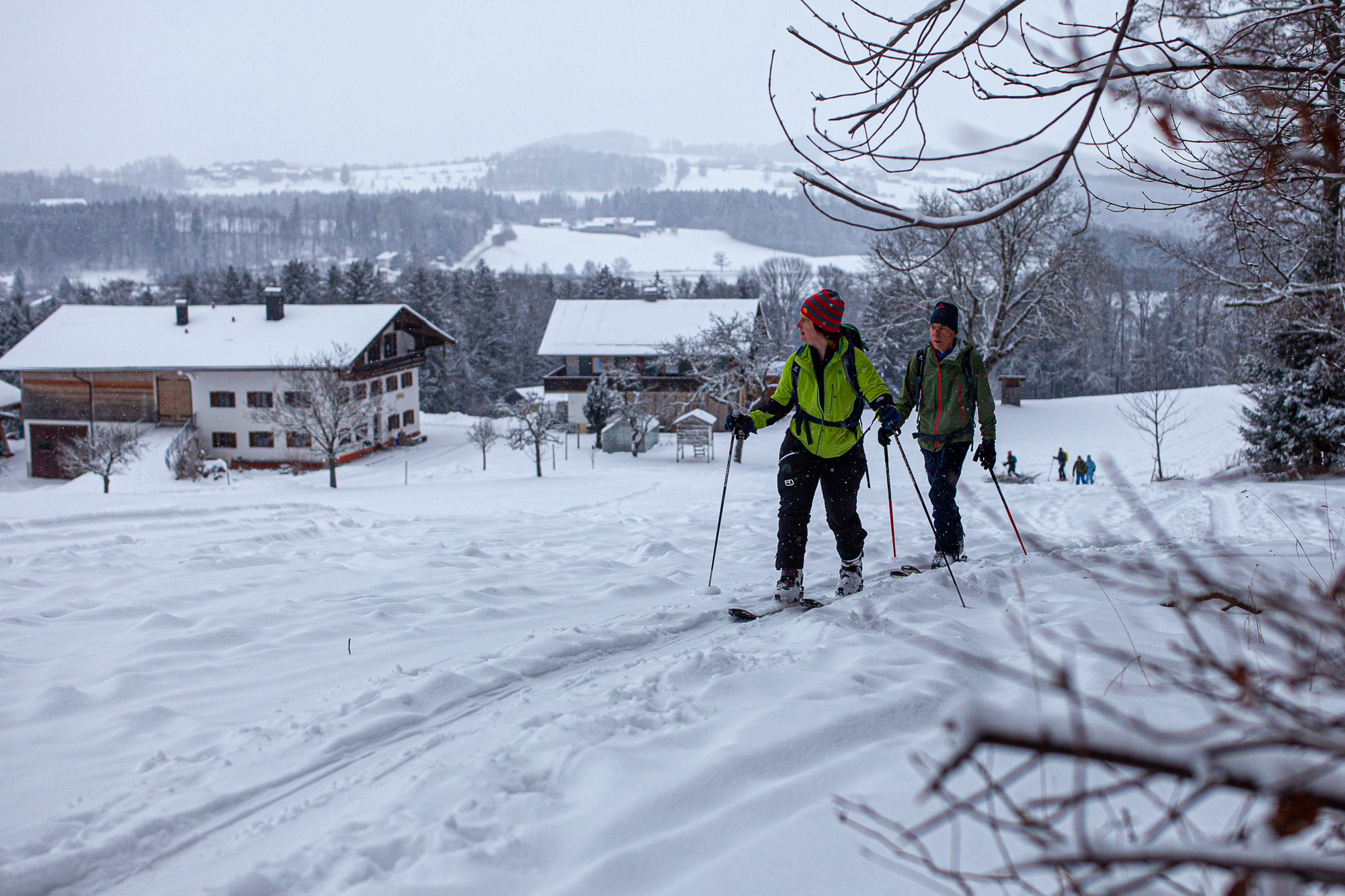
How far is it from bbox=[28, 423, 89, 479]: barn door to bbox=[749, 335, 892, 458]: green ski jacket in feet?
135

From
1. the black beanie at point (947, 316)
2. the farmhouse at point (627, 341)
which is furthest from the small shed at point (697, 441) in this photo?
the black beanie at point (947, 316)

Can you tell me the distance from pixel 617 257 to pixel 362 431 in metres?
84.7

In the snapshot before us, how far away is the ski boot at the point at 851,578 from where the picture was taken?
533 cm

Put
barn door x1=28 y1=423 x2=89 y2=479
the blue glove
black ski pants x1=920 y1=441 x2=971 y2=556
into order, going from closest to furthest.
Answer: the blue glove < black ski pants x1=920 y1=441 x2=971 y2=556 < barn door x1=28 y1=423 x2=89 y2=479

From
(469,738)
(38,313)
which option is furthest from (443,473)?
(38,313)

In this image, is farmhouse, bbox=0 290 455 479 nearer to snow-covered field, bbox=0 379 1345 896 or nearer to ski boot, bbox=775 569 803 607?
snow-covered field, bbox=0 379 1345 896

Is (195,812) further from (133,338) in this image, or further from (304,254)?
(304,254)

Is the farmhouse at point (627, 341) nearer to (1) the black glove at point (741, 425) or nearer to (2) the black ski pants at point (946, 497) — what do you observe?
(2) the black ski pants at point (946, 497)

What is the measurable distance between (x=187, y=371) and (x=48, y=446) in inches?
309

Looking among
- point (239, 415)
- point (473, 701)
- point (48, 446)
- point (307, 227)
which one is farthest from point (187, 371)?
point (307, 227)

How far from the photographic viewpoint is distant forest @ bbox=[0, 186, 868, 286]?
12156 centimetres

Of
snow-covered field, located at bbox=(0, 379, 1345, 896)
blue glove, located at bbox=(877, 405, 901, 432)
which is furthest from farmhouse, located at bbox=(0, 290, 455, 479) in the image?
blue glove, located at bbox=(877, 405, 901, 432)

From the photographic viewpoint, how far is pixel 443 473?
3181cm

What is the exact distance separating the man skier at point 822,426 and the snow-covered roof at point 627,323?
1499 inches
